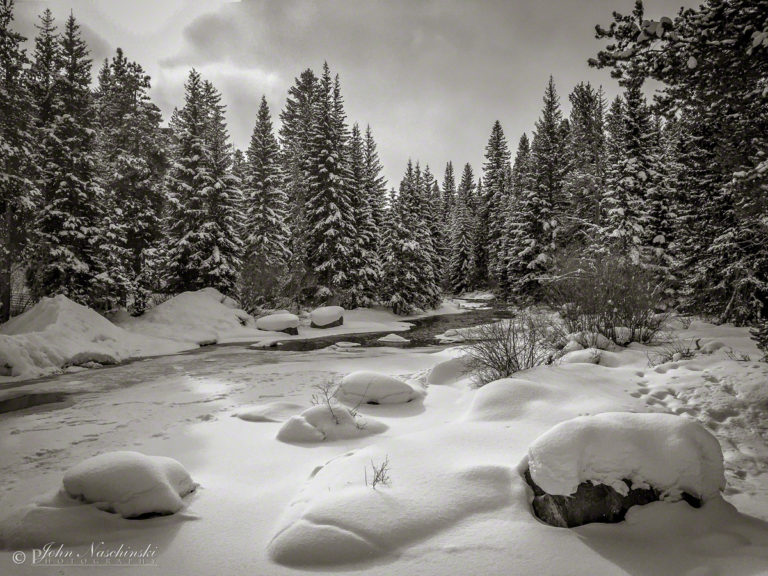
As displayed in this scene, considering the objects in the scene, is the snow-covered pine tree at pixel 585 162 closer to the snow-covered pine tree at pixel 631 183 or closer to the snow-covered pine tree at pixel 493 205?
the snow-covered pine tree at pixel 631 183

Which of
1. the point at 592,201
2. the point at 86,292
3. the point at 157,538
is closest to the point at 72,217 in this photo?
the point at 86,292

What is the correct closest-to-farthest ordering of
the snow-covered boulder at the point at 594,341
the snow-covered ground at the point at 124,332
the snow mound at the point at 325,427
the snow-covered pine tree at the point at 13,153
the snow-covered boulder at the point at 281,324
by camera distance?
the snow mound at the point at 325,427 → the snow-covered boulder at the point at 594,341 → the snow-covered ground at the point at 124,332 → the snow-covered pine tree at the point at 13,153 → the snow-covered boulder at the point at 281,324

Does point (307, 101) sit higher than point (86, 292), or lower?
higher

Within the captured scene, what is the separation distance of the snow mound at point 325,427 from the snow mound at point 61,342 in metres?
8.80

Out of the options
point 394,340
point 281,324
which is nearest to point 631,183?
point 394,340

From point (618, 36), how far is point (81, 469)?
7.16 m

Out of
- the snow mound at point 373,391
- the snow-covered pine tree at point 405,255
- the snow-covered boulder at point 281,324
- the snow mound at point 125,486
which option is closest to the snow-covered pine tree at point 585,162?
the snow-covered pine tree at point 405,255

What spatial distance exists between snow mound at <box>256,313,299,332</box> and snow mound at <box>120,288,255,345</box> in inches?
26.6

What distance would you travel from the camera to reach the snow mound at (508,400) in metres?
5.49

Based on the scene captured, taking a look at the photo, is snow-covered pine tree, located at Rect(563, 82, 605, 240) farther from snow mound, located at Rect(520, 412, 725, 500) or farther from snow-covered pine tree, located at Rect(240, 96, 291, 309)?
snow mound, located at Rect(520, 412, 725, 500)

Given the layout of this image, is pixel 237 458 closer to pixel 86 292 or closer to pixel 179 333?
pixel 179 333

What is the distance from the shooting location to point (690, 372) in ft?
20.9

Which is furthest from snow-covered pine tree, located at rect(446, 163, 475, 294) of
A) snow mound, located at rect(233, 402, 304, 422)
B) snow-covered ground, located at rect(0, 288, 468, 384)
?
snow mound, located at rect(233, 402, 304, 422)

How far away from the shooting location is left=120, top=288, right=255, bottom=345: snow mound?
17500 mm
